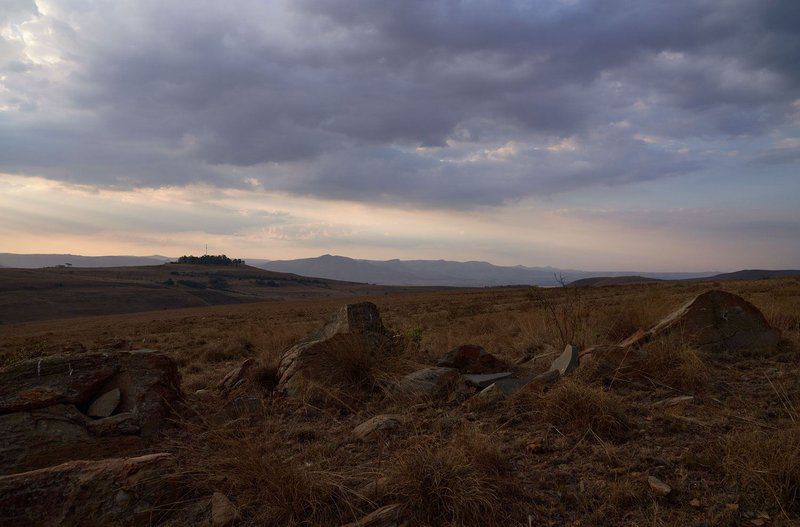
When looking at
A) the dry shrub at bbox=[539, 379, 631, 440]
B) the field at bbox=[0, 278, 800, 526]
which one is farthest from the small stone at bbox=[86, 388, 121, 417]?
the dry shrub at bbox=[539, 379, 631, 440]

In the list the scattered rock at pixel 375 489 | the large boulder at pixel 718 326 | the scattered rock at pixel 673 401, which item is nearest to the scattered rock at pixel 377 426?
the scattered rock at pixel 375 489

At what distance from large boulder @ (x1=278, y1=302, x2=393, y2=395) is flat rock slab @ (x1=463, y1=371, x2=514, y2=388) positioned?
1.35m

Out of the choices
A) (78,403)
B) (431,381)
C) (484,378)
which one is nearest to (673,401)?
(484,378)

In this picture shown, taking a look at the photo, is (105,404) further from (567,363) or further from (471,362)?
(567,363)

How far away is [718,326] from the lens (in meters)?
6.35

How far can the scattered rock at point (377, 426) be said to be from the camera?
422 cm

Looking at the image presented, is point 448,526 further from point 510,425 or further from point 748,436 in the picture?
point 748,436

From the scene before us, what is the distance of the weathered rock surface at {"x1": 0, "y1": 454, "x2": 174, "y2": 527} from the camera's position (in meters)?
3.07

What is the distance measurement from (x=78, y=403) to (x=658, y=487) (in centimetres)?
511

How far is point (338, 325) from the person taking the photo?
A: 6.86m

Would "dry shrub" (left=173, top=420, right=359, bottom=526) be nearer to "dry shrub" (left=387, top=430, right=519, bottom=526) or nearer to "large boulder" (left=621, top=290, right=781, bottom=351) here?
"dry shrub" (left=387, top=430, right=519, bottom=526)

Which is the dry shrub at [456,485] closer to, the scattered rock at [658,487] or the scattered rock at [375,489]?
the scattered rock at [375,489]

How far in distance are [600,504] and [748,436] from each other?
136 centimetres

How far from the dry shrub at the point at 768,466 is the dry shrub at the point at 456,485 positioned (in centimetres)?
141
